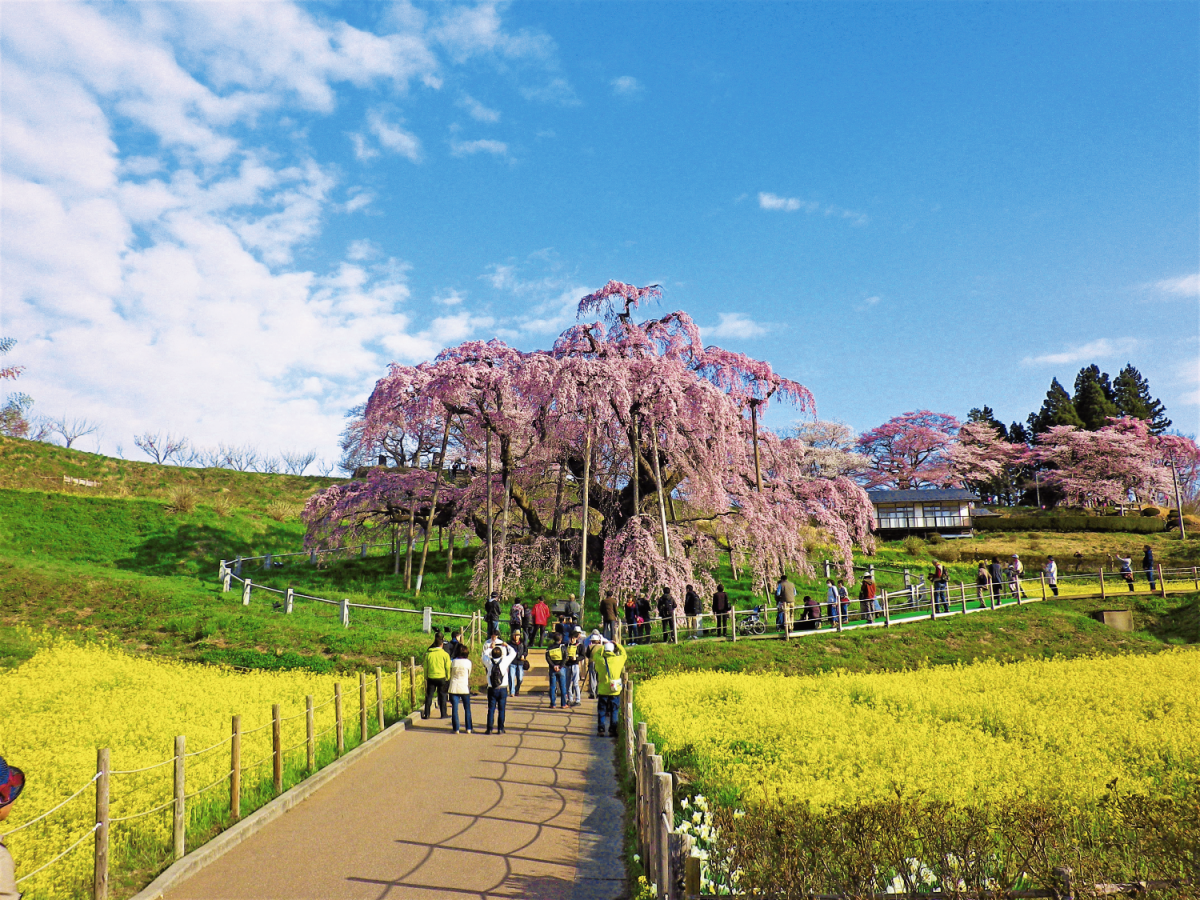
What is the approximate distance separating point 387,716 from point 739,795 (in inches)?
337

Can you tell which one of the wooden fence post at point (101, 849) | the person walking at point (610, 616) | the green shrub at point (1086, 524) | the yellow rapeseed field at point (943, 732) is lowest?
the yellow rapeseed field at point (943, 732)

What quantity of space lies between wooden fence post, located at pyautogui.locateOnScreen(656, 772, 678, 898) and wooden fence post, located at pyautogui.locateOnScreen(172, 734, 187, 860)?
4.67 meters

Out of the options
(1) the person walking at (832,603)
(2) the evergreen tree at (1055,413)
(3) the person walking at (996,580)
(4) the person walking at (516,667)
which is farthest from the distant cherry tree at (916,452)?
(4) the person walking at (516,667)

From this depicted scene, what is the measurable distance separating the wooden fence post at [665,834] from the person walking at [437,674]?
28.6ft

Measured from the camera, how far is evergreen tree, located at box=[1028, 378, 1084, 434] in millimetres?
68188

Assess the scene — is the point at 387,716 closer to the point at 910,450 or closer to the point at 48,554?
the point at 48,554

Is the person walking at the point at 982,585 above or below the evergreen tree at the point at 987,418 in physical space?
below

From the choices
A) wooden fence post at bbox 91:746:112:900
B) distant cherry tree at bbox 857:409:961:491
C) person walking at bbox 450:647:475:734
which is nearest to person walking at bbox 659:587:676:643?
person walking at bbox 450:647:475:734

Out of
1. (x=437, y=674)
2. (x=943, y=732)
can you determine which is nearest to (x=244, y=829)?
(x=437, y=674)

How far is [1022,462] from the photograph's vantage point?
68.5 metres

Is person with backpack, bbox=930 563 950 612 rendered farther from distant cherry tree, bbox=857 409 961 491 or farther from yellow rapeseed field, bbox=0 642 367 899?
distant cherry tree, bbox=857 409 961 491

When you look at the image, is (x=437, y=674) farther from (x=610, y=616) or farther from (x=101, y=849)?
(x=101, y=849)

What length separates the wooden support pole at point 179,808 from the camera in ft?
23.5

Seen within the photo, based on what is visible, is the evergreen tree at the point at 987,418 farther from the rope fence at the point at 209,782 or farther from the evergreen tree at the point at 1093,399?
the rope fence at the point at 209,782
